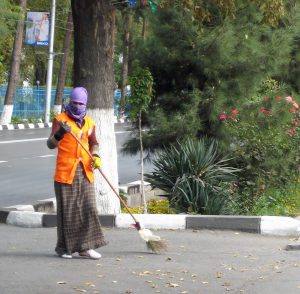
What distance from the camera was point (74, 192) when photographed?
30.3 feet

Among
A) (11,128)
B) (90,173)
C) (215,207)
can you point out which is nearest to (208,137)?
(215,207)

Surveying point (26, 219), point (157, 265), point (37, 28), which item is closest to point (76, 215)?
point (157, 265)

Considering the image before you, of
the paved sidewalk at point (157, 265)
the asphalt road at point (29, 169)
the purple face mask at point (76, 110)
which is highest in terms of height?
the purple face mask at point (76, 110)

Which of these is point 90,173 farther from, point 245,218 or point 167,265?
point 245,218

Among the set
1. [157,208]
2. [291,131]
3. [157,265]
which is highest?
[291,131]

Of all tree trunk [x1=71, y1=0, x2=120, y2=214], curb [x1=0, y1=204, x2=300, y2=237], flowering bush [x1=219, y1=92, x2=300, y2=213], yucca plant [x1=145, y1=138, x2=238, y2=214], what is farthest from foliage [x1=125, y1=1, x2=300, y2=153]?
curb [x1=0, y1=204, x2=300, y2=237]

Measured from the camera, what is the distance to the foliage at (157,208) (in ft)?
42.2

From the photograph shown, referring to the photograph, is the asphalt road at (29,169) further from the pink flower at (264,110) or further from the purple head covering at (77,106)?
the purple head covering at (77,106)

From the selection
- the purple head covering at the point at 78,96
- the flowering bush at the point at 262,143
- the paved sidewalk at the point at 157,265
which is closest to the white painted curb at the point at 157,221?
the paved sidewalk at the point at 157,265

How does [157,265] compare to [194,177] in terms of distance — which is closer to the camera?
[157,265]

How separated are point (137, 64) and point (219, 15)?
142cm

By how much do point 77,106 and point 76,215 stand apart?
1.02 metres

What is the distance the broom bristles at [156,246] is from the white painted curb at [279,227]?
6.43 ft

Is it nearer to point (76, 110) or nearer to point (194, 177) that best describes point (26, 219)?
point (194, 177)
